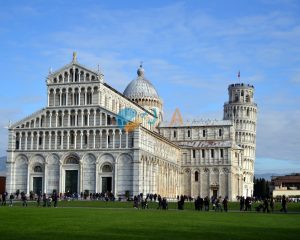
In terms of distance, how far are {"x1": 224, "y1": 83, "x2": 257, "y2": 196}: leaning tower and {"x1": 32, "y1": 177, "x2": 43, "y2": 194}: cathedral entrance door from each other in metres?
61.1

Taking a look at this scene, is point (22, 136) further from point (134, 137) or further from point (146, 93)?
point (146, 93)

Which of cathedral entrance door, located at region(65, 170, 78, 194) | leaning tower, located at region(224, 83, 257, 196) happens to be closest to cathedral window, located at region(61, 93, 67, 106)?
cathedral entrance door, located at region(65, 170, 78, 194)

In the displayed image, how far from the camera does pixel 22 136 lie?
87938 millimetres

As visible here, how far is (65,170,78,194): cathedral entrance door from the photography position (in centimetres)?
8556

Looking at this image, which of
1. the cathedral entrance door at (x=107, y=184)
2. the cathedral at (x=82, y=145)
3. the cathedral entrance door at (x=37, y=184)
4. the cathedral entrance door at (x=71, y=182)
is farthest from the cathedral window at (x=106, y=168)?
the cathedral entrance door at (x=37, y=184)

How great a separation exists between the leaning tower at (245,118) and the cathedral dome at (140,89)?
79.9 ft

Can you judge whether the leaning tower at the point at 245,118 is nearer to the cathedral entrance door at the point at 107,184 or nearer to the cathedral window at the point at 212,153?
the cathedral window at the point at 212,153

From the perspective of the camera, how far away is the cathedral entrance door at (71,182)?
85.6 m

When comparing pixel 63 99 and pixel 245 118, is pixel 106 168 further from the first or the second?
pixel 245 118

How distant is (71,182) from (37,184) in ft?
18.9

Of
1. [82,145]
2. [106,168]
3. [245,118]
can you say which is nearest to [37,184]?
[82,145]

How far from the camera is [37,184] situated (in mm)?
87250

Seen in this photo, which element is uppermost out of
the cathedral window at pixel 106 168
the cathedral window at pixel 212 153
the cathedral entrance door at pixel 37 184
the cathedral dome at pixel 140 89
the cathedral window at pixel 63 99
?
the cathedral dome at pixel 140 89

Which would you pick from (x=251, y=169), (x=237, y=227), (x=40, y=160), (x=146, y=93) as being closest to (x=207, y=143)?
(x=146, y=93)
